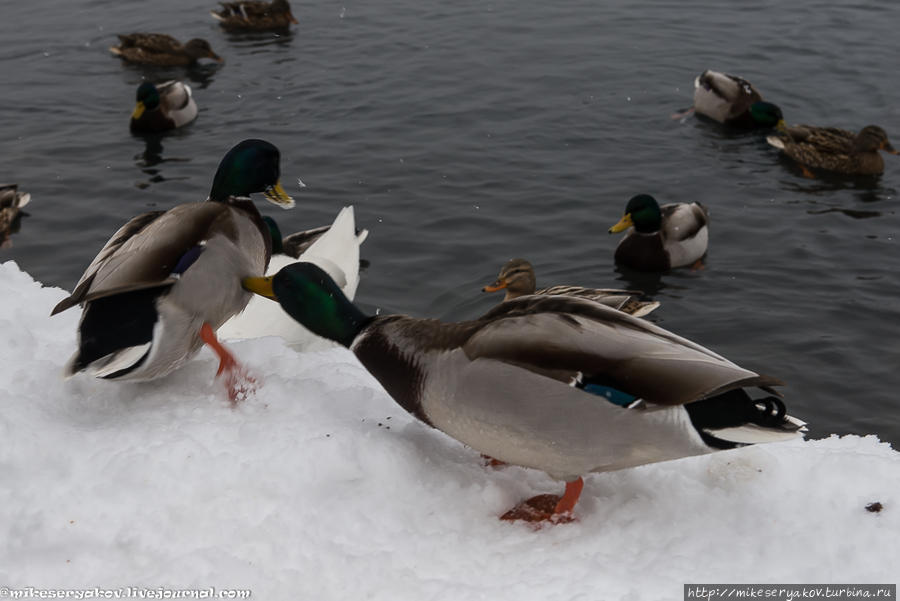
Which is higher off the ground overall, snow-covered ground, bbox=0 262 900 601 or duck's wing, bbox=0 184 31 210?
snow-covered ground, bbox=0 262 900 601

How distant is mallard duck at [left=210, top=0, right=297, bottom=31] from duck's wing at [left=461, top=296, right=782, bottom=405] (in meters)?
12.0

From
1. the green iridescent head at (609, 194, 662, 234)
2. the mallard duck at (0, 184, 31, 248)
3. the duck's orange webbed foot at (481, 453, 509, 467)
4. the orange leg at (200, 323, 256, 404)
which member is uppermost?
the orange leg at (200, 323, 256, 404)

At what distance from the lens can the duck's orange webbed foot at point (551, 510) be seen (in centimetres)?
342

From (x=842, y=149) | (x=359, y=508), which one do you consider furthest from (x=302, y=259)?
(x=842, y=149)

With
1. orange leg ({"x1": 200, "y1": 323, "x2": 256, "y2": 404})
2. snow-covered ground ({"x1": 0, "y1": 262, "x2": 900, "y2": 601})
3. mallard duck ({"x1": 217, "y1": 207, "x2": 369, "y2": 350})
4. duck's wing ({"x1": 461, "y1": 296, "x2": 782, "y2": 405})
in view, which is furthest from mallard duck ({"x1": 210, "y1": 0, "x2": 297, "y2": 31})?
duck's wing ({"x1": 461, "y1": 296, "x2": 782, "y2": 405})

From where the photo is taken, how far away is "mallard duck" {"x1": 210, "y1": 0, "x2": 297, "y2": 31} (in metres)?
14.5

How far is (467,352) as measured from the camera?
341 centimetres

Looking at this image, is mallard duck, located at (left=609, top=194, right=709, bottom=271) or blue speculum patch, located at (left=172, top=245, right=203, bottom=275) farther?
mallard duck, located at (left=609, top=194, right=709, bottom=271)

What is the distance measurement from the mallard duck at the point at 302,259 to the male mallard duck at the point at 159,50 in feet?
19.4

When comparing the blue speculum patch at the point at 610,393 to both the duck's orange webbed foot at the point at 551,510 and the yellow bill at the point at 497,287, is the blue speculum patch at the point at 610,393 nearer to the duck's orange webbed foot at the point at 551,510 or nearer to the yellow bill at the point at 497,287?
the duck's orange webbed foot at the point at 551,510

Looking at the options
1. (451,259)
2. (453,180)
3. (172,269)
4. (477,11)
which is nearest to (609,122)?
(453,180)

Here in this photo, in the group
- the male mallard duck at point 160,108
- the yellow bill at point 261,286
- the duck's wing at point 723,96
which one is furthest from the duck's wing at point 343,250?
the duck's wing at point 723,96

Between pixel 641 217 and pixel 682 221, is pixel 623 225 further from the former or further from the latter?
pixel 682 221

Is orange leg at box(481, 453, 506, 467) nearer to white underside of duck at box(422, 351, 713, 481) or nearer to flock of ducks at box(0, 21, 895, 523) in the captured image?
flock of ducks at box(0, 21, 895, 523)
